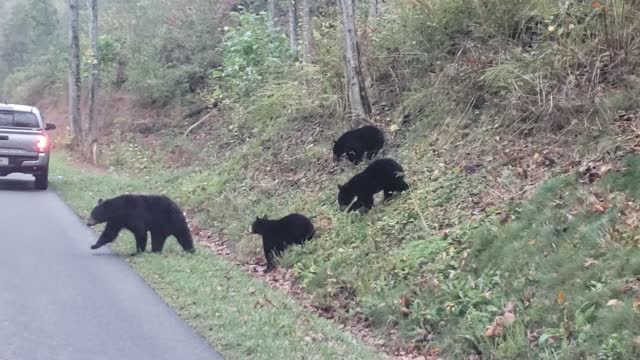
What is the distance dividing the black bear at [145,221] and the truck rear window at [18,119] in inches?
377

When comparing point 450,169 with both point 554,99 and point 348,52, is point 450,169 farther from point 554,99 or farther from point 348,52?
point 348,52

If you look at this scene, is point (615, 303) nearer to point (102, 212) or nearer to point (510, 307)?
point (510, 307)

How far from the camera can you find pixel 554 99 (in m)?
10.9

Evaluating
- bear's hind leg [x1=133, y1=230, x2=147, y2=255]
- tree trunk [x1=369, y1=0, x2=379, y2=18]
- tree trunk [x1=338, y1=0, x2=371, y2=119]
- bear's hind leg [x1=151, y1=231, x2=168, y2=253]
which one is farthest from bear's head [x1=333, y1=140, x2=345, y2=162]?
tree trunk [x1=369, y1=0, x2=379, y2=18]

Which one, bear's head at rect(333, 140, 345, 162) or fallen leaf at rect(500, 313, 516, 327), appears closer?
fallen leaf at rect(500, 313, 516, 327)

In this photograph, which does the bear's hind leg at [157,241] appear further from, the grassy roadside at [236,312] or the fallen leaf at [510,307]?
the fallen leaf at [510,307]

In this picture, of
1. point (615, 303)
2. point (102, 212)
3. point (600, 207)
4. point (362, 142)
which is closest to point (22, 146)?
point (102, 212)

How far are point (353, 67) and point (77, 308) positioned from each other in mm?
7921

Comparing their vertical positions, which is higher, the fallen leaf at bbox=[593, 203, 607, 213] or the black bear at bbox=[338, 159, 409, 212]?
the fallen leaf at bbox=[593, 203, 607, 213]

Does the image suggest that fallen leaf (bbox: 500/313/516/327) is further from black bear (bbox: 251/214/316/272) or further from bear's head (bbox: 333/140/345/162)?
bear's head (bbox: 333/140/345/162)

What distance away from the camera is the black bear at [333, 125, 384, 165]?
46.0ft

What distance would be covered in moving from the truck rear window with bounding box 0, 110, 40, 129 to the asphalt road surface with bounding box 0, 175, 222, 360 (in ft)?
25.0

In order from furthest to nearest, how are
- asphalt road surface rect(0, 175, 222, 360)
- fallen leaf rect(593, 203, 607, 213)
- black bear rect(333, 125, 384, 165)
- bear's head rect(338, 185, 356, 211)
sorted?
1. black bear rect(333, 125, 384, 165)
2. bear's head rect(338, 185, 356, 211)
3. fallen leaf rect(593, 203, 607, 213)
4. asphalt road surface rect(0, 175, 222, 360)


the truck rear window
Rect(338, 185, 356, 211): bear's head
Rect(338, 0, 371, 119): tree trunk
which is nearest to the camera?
Rect(338, 185, 356, 211): bear's head
